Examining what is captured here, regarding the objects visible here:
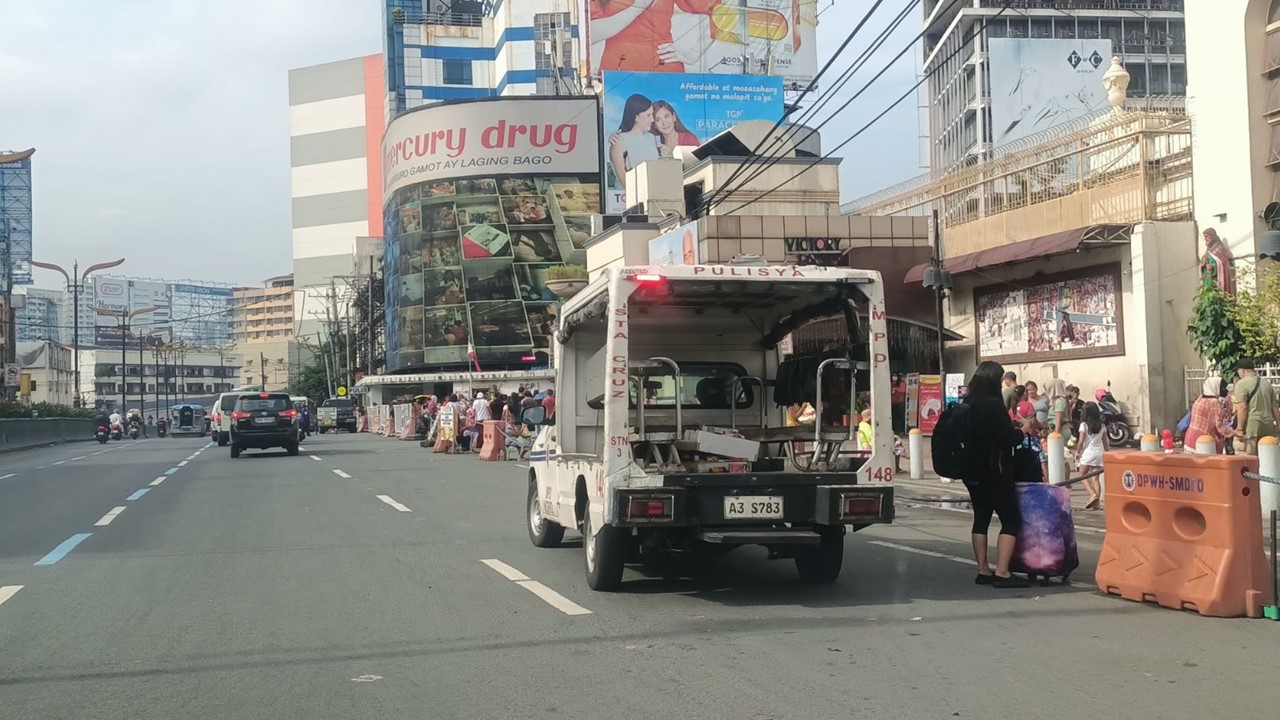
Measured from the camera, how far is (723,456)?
354 inches

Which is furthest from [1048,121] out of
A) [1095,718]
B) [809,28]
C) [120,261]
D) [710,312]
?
[1095,718]

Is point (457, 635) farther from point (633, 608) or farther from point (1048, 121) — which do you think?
point (1048, 121)

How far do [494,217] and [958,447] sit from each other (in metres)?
63.1

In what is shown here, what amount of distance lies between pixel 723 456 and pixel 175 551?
20.0 ft

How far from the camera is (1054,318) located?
23.1m

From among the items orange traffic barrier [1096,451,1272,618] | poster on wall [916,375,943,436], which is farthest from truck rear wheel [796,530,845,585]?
poster on wall [916,375,943,436]

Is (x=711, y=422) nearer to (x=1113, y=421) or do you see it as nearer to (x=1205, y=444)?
(x=1205, y=444)

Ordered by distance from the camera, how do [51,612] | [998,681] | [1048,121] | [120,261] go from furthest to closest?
1. [1048,121]
2. [120,261]
3. [51,612]
4. [998,681]

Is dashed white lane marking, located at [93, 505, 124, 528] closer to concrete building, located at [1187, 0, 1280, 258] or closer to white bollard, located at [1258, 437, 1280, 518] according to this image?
white bollard, located at [1258, 437, 1280, 518]

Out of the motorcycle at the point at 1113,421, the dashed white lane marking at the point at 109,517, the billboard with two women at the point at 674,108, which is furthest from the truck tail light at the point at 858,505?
the billboard with two women at the point at 674,108

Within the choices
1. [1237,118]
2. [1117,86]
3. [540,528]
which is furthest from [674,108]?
[540,528]

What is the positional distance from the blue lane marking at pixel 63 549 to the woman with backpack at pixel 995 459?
8.41m

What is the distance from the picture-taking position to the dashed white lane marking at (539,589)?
8211mm

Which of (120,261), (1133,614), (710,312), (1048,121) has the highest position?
(1048,121)
